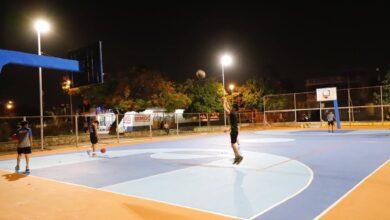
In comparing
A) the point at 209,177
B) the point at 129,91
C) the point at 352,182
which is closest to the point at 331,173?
the point at 352,182

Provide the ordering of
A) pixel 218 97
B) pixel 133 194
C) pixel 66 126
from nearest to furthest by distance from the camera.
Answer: pixel 133 194 → pixel 66 126 → pixel 218 97

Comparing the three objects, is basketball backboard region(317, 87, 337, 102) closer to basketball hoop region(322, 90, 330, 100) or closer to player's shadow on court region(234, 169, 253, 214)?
basketball hoop region(322, 90, 330, 100)

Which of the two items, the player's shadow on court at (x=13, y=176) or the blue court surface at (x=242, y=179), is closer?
the blue court surface at (x=242, y=179)

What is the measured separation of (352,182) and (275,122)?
1201 inches

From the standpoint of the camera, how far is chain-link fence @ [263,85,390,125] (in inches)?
1289

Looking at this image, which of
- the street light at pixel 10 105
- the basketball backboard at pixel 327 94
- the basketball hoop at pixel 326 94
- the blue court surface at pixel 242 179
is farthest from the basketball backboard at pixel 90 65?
the street light at pixel 10 105

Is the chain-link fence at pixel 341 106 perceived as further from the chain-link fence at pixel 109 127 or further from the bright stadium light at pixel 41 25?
the bright stadium light at pixel 41 25

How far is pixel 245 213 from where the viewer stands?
589 cm

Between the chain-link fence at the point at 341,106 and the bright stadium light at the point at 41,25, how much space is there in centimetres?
2427

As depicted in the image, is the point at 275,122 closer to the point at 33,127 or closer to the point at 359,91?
the point at 359,91

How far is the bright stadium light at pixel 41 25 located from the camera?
19.6 meters

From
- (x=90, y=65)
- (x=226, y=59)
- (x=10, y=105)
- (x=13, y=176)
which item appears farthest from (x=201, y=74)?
(x=10, y=105)

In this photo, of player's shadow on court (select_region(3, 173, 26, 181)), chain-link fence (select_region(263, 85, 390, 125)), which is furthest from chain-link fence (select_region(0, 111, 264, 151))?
player's shadow on court (select_region(3, 173, 26, 181))

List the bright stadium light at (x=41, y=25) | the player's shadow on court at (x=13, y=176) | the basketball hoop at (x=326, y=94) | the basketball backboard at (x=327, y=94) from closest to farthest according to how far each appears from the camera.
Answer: the player's shadow on court at (x=13, y=176)
the bright stadium light at (x=41, y=25)
the basketball backboard at (x=327, y=94)
the basketball hoop at (x=326, y=94)
